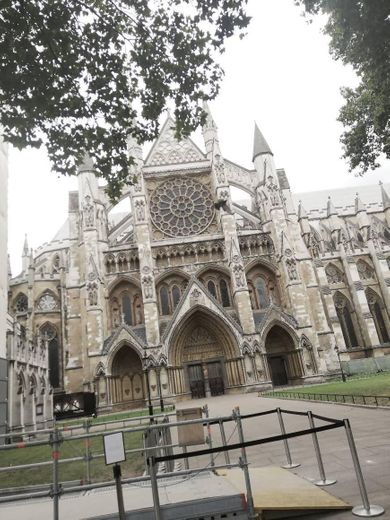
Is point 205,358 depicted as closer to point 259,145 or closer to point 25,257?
point 259,145

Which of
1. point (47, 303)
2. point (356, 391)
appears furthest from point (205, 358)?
point (47, 303)

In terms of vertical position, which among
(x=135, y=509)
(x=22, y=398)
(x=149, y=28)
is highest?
(x=149, y=28)

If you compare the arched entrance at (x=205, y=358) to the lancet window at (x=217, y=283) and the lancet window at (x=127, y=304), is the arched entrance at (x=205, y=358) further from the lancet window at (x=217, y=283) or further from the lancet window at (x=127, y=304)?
the lancet window at (x=127, y=304)

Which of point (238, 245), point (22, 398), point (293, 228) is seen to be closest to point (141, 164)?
point (238, 245)

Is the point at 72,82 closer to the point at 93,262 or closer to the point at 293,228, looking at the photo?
the point at 93,262

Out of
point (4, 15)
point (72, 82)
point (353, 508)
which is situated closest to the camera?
point (353, 508)

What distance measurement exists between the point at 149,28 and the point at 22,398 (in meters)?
18.1

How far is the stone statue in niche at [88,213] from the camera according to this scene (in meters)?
32.2

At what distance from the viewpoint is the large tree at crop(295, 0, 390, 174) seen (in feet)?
31.3

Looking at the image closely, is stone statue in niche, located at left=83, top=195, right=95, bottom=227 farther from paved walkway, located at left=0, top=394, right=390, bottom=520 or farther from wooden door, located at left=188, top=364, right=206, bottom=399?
paved walkway, located at left=0, top=394, right=390, bottom=520

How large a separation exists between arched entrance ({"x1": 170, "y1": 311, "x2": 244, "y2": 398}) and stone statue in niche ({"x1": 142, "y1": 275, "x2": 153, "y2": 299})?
371 cm

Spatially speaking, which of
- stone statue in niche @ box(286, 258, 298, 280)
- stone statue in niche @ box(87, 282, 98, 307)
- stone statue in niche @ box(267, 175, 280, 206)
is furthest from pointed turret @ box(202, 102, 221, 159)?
stone statue in niche @ box(87, 282, 98, 307)

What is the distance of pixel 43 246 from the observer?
4591cm

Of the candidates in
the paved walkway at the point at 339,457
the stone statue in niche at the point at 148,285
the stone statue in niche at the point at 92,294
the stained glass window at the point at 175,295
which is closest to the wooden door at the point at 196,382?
the stained glass window at the point at 175,295
